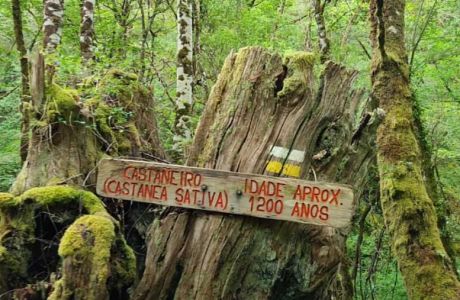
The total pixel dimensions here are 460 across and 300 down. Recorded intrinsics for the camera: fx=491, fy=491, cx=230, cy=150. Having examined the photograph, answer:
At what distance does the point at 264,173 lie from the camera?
12.1ft

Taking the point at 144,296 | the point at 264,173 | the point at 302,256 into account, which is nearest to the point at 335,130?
the point at 264,173

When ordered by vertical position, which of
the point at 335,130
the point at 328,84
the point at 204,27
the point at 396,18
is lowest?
the point at 335,130

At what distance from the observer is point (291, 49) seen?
9.48m

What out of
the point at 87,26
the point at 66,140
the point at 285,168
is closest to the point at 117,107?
the point at 66,140

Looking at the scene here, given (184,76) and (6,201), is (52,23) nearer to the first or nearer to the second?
(184,76)

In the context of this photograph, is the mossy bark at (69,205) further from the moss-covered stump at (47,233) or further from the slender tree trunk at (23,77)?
the slender tree trunk at (23,77)

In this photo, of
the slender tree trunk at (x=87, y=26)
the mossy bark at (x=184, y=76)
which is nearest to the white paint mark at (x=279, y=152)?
the mossy bark at (x=184, y=76)

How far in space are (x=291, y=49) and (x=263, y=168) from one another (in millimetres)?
6198

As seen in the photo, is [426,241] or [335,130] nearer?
[335,130]

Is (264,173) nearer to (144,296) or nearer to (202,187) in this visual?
(202,187)

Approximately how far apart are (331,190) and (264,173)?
2.02ft

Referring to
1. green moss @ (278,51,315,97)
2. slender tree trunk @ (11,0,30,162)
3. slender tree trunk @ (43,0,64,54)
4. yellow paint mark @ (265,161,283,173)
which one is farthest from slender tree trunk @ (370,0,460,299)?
slender tree trunk @ (43,0,64,54)

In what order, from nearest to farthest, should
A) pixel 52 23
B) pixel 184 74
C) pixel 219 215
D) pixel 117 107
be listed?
pixel 219 215 → pixel 117 107 → pixel 52 23 → pixel 184 74

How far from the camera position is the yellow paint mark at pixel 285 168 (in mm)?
3686
